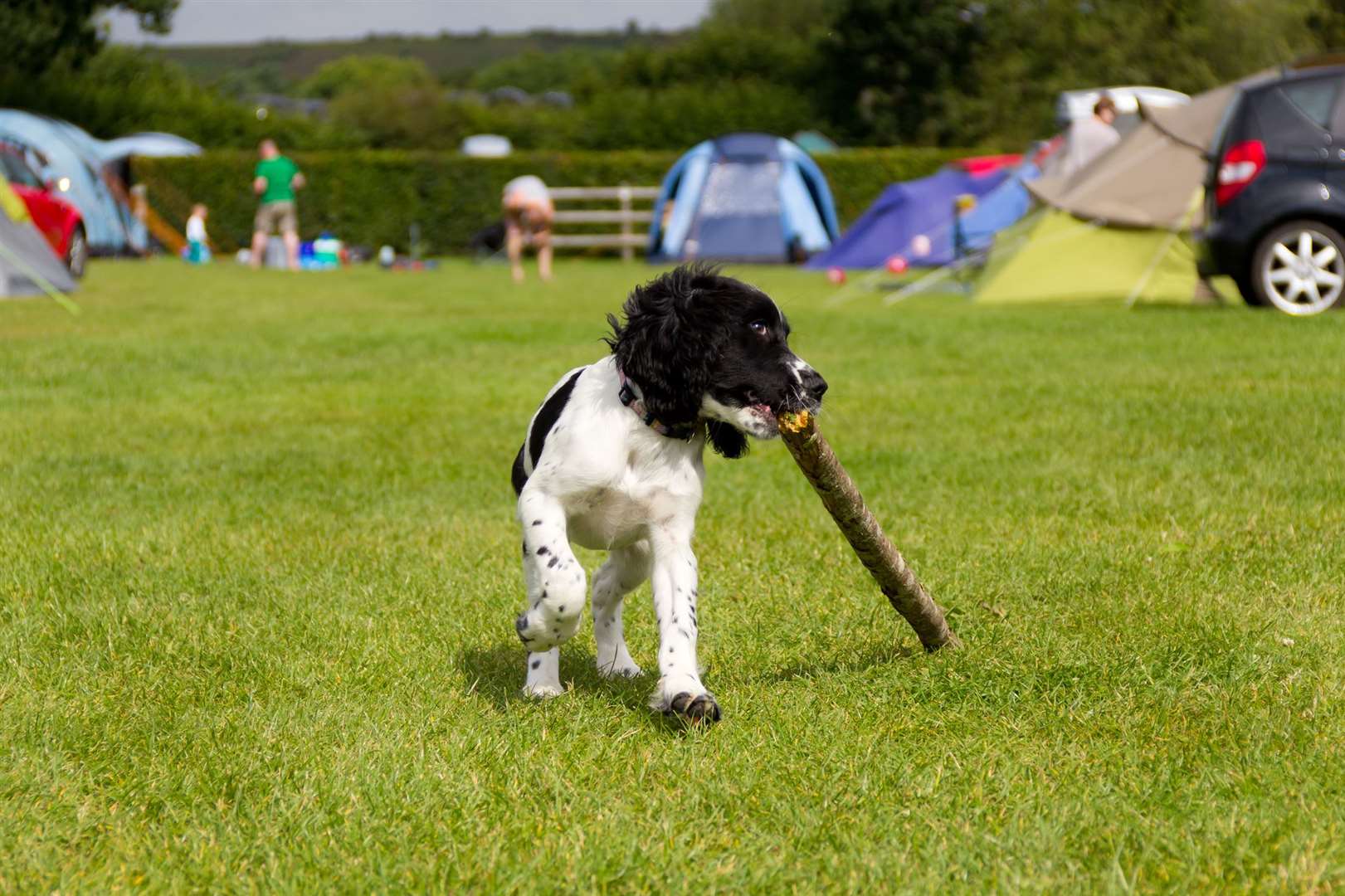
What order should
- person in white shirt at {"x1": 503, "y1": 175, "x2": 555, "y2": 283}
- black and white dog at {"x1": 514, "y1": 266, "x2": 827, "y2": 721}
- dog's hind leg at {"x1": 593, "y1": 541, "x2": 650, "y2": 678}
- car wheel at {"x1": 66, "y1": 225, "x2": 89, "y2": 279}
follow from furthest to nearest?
person in white shirt at {"x1": 503, "y1": 175, "x2": 555, "y2": 283} < car wheel at {"x1": 66, "y1": 225, "x2": 89, "y2": 279} < dog's hind leg at {"x1": 593, "y1": 541, "x2": 650, "y2": 678} < black and white dog at {"x1": 514, "y1": 266, "x2": 827, "y2": 721}

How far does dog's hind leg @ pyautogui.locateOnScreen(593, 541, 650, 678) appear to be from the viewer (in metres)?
4.54

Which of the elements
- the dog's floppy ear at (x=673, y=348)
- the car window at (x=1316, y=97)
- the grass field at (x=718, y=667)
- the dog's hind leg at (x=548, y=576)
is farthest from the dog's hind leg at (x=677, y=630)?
the car window at (x=1316, y=97)

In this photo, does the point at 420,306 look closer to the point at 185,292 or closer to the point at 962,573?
the point at 185,292

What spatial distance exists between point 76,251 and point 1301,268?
54.7 feet

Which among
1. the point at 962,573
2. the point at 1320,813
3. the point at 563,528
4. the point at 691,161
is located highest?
the point at 563,528

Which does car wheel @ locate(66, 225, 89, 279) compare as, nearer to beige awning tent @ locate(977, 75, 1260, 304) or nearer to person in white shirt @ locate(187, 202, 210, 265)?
person in white shirt @ locate(187, 202, 210, 265)

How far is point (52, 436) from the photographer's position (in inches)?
354

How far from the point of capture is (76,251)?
908 inches

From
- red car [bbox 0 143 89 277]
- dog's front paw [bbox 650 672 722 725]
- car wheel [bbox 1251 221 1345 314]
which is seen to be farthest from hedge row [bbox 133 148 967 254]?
dog's front paw [bbox 650 672 722 725]

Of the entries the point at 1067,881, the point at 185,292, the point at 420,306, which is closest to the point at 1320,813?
the point at 1067,881

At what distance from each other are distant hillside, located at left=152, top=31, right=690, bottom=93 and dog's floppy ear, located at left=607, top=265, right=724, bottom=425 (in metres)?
157

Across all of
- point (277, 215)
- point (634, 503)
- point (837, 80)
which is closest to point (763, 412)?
point (634, 503)

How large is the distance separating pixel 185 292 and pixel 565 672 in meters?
17.8

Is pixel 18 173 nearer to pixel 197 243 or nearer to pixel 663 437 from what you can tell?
pixel 197 243
